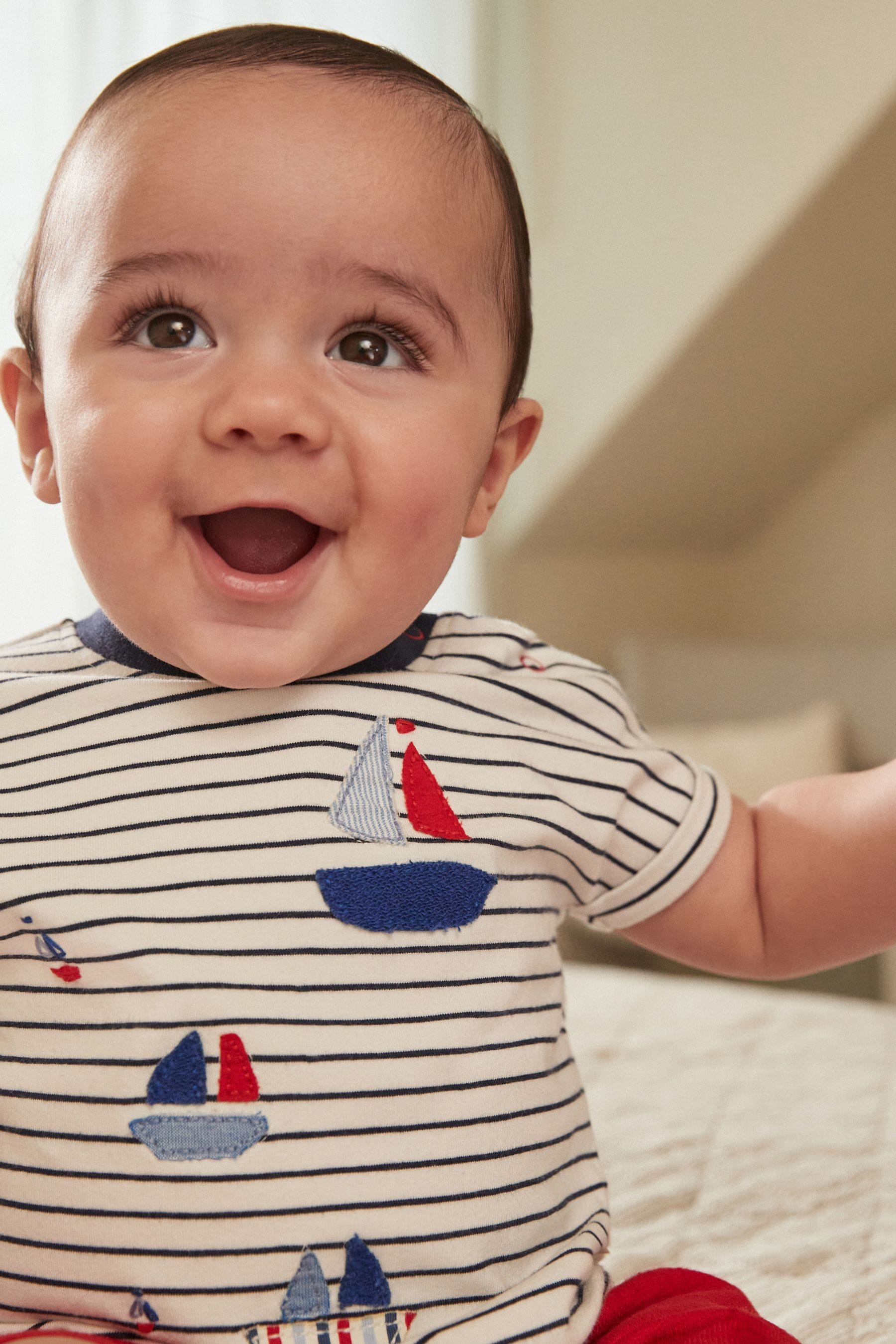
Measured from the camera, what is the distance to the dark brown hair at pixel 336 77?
621mm

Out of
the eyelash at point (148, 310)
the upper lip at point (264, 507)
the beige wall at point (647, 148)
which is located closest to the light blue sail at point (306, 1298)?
the upper lip at point (264, 507)

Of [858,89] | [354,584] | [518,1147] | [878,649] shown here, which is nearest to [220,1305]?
[518,1147]

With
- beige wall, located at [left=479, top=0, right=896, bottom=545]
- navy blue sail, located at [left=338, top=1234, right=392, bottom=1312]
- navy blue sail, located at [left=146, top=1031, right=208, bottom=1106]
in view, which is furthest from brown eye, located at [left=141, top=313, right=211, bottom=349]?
beige wall, located at [left=479, top=0, right=896, bottom=545]

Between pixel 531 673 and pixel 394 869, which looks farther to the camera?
pixel 531 673

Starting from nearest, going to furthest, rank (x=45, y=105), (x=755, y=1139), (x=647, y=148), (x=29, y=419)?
(x=29, y=419) < (x=755, y=1139) < (x=45, y=105) < (x=647, y=148)

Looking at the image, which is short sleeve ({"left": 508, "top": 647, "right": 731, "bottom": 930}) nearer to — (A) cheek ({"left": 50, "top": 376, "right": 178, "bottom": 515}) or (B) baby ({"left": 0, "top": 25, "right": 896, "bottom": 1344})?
(B) baby ({"left": 0, "top": 25, "right": 896, "bottom": 1344})

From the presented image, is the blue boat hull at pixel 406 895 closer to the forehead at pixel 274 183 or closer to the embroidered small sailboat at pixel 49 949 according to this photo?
the embroidered small sailboat at pixel 49 949

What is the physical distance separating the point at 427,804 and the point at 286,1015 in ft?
0.43

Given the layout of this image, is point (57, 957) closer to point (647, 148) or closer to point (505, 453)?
point (505, 453)

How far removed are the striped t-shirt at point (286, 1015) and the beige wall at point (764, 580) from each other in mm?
2238

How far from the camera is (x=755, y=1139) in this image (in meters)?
1.07

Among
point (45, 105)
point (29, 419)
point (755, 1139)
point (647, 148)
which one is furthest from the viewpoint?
point (647, 148)

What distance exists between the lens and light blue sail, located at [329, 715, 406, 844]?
0.63 m

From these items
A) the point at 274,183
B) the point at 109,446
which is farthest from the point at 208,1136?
the point at 274,183
